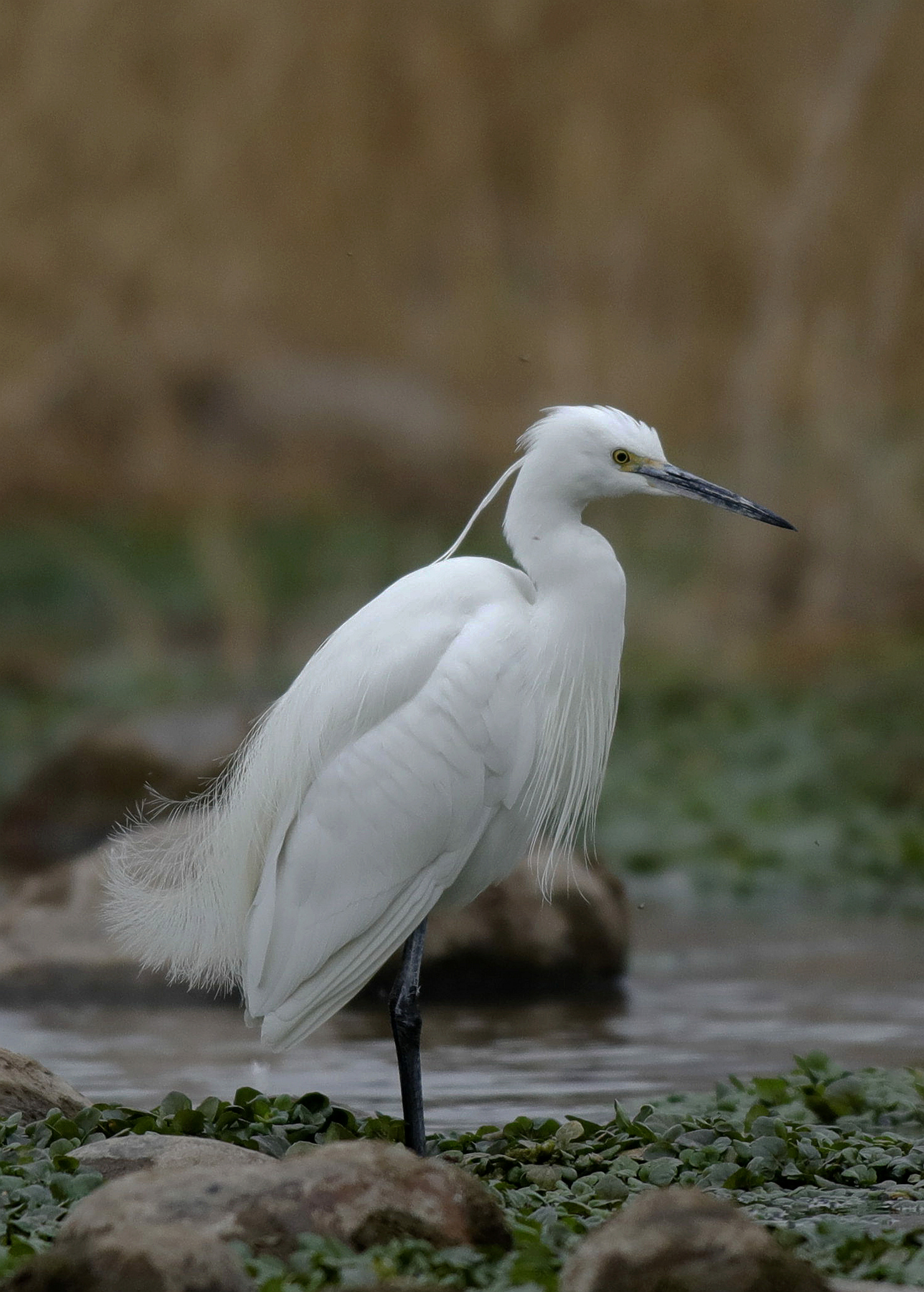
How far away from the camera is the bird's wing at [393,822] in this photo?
12.7 ft

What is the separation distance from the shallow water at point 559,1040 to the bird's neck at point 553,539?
127cm

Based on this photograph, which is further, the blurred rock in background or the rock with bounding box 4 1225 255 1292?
the blurred rock in background

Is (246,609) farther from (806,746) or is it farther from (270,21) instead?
(270,21)

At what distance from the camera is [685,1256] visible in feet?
8.50

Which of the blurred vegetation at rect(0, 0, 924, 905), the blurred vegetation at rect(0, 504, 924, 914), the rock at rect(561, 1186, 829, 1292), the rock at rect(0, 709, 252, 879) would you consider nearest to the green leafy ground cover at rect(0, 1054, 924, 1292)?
the rock at rect(561, 1186, 829, 1292)

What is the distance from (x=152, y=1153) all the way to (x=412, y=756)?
0.93 metres

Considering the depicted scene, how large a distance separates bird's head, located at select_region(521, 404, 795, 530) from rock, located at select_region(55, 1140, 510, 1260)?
1515 mm

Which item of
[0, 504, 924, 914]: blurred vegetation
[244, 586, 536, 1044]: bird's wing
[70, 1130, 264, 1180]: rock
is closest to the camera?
[70, 1130, 264, 1180]: rock

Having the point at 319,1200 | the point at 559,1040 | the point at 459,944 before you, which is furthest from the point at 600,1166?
the point at 459,944

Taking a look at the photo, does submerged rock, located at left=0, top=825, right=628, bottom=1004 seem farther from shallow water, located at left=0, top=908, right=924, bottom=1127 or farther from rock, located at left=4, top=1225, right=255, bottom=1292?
rock, located at left=4, top=1225, right=255, bottom=1292

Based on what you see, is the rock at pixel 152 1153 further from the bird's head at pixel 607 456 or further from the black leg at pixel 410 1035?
the bird's head at pixel 607 456

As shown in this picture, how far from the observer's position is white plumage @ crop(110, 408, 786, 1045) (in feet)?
12.7

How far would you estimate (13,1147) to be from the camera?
12.0 feet

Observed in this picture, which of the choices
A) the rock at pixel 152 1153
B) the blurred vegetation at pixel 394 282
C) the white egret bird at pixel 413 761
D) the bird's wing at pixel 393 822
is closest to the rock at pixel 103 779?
the white egret bird at pixel 413 761
